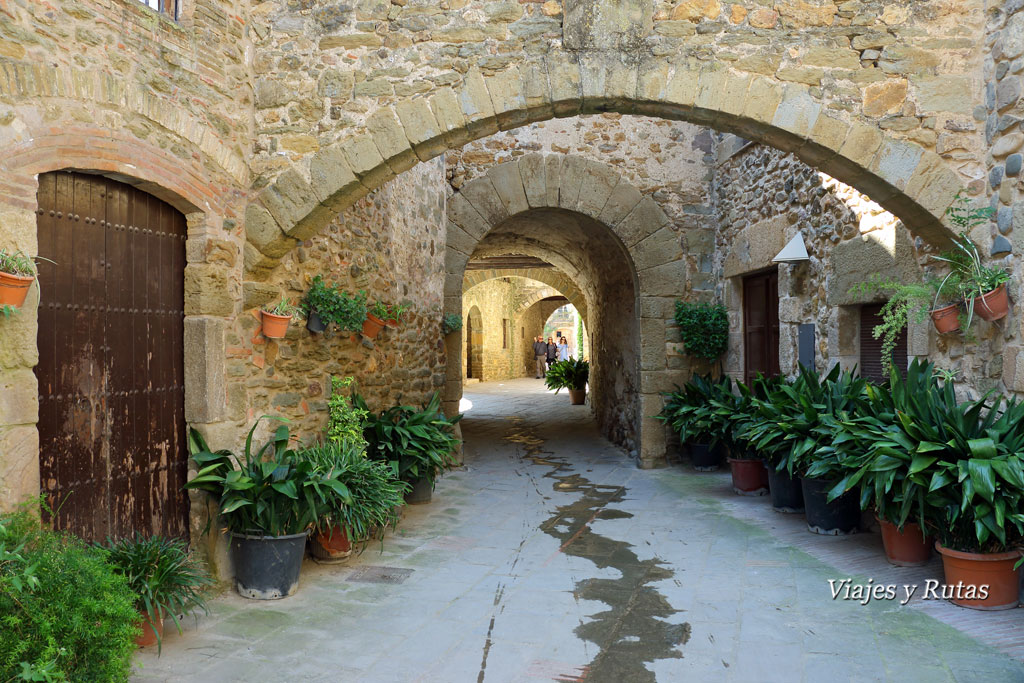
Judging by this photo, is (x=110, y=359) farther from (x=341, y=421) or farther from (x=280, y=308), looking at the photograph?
(x=341, y=421)

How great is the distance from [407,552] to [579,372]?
9953mm

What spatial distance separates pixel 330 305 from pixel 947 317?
3607 mm

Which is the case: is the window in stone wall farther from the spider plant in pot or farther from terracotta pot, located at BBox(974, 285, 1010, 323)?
the spider plant in pot

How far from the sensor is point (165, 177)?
3.45m

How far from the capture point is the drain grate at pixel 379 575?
393 centimetres

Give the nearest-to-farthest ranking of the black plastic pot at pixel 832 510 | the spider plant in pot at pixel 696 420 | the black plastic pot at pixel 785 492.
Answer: the black plastic pot at pixel 832 510 < the black plastic pot at pixel 785 492 < the spider plant in pot at pixel 696 420

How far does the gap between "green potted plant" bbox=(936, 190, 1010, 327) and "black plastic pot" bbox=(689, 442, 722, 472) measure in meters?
3.54

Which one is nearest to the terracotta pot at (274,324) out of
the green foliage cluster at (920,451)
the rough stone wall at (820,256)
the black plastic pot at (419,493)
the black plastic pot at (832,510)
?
the black plastic pot at (419,493)

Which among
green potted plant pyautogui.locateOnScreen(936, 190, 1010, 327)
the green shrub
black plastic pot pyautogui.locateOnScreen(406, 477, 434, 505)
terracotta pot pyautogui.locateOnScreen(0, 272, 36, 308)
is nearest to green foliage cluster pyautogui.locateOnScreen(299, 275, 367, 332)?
black plastic pot pyautogui.locateOnScreen(406, 477, 434, 505)

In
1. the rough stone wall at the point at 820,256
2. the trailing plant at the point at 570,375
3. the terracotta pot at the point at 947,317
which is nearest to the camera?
the terracotta pot at the point at 947,317

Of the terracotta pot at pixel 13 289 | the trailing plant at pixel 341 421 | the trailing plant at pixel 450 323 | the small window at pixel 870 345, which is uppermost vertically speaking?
the trailing plant at pixel 450 323

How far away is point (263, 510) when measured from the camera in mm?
3590

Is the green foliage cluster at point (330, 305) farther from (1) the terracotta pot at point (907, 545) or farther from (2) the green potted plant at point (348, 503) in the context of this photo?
(1) the terracotta pot at point (907, 545)

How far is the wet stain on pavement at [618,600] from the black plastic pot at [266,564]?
1484 millimetres
